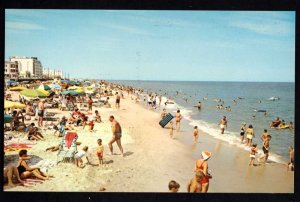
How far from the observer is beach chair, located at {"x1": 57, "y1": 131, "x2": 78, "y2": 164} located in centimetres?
892

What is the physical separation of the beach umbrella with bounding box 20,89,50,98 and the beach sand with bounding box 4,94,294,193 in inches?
63.6

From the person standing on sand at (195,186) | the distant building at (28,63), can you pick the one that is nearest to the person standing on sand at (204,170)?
the person standing on sand at (195,186)

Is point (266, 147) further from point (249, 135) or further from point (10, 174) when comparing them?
point (10, 174)

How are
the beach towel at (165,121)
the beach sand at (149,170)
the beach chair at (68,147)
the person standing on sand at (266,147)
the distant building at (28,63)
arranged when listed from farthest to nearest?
the beach towel at (165,121)
the person standing on sand at (266,147)
the distant building at (28,63)
the beach chair at (68,147)
the beach sand at (149,170)

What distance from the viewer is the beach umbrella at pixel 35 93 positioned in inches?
408

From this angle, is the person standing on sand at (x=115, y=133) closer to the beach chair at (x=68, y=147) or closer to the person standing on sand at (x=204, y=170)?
the beach chair at (x=68, y=147)

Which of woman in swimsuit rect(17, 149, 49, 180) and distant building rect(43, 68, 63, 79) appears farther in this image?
distant building rect(43, 68, 63, 79)

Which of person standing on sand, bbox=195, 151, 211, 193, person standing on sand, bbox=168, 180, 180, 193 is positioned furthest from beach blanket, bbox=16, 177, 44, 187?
person standing on sand, bbox=195, 151, 211, 193

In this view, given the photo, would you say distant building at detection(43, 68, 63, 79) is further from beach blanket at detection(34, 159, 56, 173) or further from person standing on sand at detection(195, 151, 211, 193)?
person standing on sand at detection(195, 151, 211, 193)

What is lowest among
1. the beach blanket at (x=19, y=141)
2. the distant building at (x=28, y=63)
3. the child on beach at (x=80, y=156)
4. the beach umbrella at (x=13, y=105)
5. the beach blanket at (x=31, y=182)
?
the beach blanket at (x=31, y=182)

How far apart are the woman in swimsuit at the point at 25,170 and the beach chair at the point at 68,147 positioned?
0.53m

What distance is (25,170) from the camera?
8.48m
